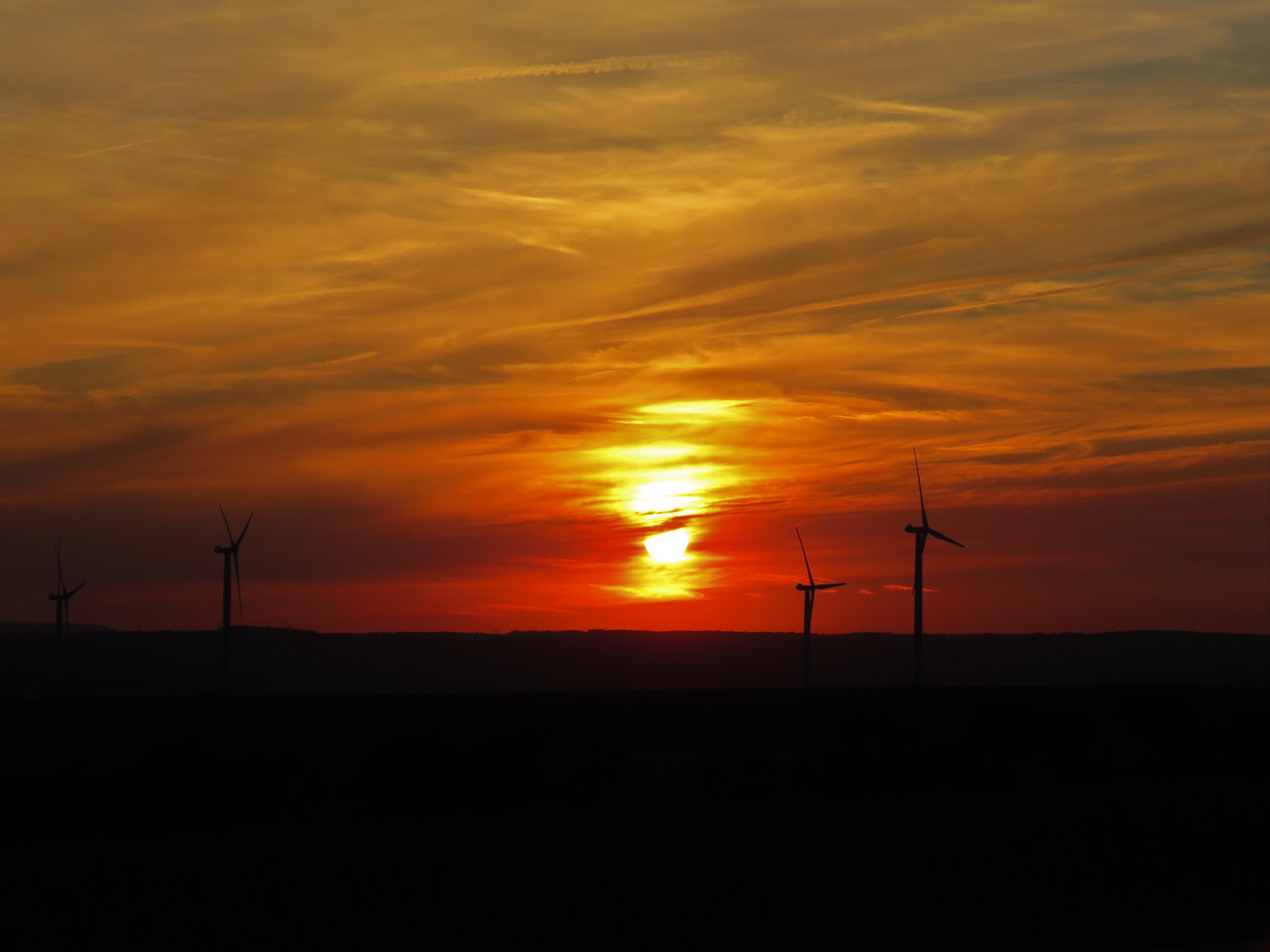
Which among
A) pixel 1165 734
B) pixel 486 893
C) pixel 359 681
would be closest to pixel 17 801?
pixel 486 893

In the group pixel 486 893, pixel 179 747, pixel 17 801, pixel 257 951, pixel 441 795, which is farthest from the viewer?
pixel 441 795

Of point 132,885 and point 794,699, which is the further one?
point 794,699

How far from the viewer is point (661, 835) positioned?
97.3 ft

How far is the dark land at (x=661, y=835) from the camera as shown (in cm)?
2094

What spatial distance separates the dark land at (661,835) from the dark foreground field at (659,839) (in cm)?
10

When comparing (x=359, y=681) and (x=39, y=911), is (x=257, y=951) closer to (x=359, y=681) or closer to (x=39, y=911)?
(x=39, y=911)

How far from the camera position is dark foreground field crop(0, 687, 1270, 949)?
20.9 m

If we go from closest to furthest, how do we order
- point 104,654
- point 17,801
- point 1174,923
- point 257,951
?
point 257,951 < point 1174,923 < point 17,801 < point 104,654

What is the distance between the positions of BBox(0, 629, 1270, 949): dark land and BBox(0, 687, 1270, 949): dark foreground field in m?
0.10

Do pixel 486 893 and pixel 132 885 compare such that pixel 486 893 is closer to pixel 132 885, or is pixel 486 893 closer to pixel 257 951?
pixel 257 951

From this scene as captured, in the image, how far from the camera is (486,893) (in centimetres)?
2273

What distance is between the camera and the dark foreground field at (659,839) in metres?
20.9

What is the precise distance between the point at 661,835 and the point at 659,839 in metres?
0.79

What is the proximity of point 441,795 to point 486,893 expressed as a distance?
19.3 metres
